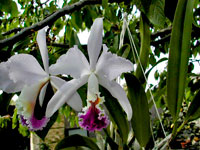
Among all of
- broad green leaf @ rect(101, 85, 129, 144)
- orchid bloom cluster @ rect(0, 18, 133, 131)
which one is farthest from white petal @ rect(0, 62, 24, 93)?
broad green leaf @ rect(101, 85, 129, 144)

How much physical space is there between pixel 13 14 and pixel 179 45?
1.22 meters

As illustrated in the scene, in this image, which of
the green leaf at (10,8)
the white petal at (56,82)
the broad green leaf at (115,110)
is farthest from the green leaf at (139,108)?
the green leaf at (10,8)

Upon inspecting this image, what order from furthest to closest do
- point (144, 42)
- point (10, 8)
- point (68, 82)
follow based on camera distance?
Result: point (10, 8) → point (144, 42) → point (68, 82)

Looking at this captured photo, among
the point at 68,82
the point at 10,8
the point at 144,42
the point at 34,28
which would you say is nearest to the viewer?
the point at 68,82

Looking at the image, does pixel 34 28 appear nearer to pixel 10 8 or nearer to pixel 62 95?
pixel 62 95

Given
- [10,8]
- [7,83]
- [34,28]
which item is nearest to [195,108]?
[7,83]

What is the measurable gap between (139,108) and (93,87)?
0.14 m

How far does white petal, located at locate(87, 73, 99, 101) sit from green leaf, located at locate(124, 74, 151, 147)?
83 millimetres

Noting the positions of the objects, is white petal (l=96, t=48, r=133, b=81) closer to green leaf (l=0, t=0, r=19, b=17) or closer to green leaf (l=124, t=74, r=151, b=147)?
green leaf (l=124, t=74, r=151, b=147)

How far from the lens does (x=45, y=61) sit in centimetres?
52

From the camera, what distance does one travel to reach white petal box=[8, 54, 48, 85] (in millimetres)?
480

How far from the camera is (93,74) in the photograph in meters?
0.51

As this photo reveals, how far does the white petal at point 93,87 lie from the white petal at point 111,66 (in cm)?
2

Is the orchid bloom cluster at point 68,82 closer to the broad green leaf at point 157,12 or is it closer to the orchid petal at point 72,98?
the orchid petal at point 72,98
